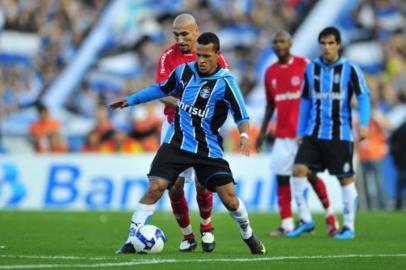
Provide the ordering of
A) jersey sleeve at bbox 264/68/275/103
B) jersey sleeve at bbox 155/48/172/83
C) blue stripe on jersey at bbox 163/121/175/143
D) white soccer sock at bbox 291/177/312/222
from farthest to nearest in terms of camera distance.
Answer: jersey sleeve at bbox 264/68/275/103 < white soccer sock at bbox 291/177/312/222 < jersey sleeve at bbox 155/48/172/83 < blue stripe on jersey at bbox 163/121/175/143

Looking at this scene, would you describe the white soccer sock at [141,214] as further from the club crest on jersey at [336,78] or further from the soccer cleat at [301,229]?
the soccer cleat at [301,229]

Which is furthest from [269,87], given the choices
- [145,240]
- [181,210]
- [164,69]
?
[145,240]

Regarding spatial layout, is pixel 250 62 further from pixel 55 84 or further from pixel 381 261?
pixel 381 261

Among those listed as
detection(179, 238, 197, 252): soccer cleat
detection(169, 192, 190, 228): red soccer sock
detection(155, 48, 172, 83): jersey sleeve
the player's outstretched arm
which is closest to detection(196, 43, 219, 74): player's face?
the player's outstretched arm

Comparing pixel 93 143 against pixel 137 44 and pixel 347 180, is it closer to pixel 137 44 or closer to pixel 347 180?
pixel 137 44

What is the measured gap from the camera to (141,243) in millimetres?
9766

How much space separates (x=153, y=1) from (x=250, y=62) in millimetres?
3402

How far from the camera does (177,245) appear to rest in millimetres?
11461

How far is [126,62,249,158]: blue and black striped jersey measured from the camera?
9805 millimetres

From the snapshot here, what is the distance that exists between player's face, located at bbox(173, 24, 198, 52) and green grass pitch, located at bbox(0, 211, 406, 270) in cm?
206

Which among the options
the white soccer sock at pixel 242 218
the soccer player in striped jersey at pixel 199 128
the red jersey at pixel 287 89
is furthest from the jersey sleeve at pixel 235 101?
the red jersey at pixel 287 89

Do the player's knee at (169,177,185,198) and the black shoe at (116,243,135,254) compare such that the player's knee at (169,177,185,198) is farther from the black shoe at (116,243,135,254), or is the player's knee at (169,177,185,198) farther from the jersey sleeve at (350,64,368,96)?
the jersey sleeve at (350,64,368,96)

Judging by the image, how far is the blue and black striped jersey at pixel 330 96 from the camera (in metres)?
13.0

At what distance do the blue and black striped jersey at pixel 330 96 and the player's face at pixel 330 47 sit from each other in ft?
0.36
